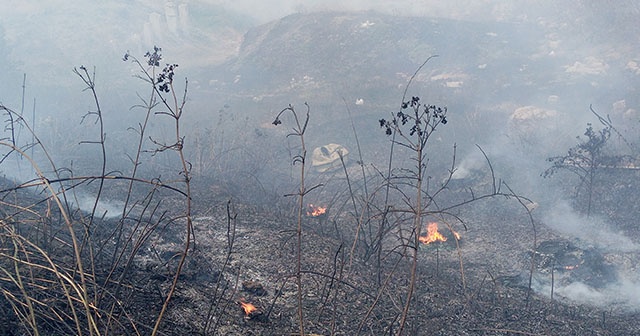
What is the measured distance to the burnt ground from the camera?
12.8 feet

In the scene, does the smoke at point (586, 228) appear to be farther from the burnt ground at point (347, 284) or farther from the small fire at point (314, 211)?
the small fire at point (314, 211)

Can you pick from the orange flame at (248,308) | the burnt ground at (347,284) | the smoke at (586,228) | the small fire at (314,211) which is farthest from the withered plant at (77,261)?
the smoke at (586,228)

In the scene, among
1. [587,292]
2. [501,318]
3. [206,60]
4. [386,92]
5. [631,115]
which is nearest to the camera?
[501,318]

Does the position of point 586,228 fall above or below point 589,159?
below

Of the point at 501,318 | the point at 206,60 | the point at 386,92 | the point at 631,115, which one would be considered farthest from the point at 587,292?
the point at 206,60

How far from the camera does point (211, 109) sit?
1683 cm

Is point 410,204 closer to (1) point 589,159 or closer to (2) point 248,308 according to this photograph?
(2) point 248,308

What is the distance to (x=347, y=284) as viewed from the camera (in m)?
3.34

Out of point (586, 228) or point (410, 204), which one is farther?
point (586, 228)

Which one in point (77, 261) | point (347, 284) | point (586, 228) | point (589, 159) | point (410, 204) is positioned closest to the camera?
point (77, 261)

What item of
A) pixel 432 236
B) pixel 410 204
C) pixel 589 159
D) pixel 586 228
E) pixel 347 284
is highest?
pixel 589 159

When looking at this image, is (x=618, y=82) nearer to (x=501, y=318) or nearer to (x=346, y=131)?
(x=346, y=131)

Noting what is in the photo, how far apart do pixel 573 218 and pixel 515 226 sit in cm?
122

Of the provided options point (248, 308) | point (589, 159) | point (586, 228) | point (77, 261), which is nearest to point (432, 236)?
point (586, 228)
